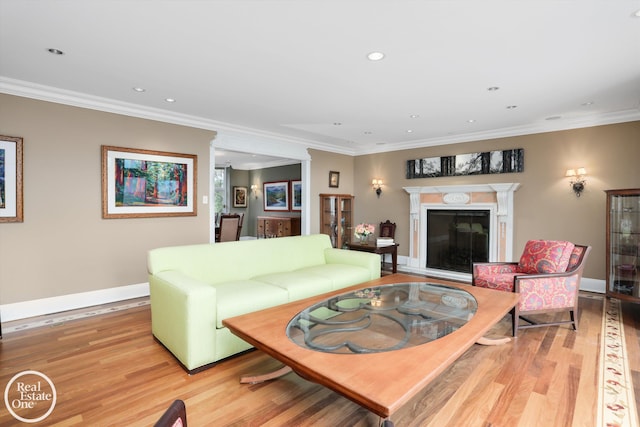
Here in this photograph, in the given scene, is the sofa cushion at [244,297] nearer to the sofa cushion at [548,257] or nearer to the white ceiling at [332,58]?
the white ceiling at [332,58]

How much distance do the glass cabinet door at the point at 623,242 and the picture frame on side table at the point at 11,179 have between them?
6.49m

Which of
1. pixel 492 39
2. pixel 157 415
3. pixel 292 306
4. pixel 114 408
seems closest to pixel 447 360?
pixel 292 306

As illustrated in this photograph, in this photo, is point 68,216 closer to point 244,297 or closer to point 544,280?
point 244,297

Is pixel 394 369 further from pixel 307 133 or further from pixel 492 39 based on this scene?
pixel 307 133

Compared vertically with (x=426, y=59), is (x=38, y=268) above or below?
below

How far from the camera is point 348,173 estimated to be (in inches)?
280

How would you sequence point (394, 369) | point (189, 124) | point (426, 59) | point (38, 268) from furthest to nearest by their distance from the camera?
point (189, 124), point (38, 268), point (426, 59), point (394, 369)

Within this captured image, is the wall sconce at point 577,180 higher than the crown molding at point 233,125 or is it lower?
lower

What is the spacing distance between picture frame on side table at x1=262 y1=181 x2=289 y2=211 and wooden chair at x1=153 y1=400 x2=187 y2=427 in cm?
833

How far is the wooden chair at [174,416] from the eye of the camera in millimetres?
684

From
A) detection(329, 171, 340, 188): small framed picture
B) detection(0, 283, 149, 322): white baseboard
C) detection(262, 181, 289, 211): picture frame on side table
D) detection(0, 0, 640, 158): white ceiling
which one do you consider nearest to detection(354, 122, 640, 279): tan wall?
detection(0, 0, 640, 158): white ceiling

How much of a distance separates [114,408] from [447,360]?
6.27ft

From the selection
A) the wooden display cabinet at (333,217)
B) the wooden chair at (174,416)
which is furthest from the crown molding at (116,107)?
the wooden chair at (174,416)

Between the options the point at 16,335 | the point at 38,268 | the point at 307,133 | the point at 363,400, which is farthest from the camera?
the point at 307,133
